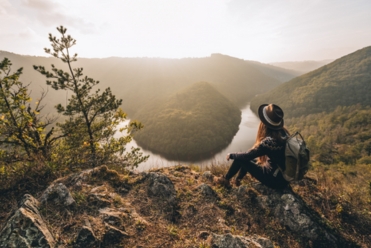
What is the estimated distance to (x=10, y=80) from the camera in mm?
7070

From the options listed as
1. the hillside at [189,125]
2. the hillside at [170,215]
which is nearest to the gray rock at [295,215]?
the hillside at [170,215]

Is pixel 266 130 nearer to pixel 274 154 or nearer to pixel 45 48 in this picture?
pixel 274 154

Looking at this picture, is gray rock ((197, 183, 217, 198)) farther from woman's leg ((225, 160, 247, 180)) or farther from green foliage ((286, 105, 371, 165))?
green foliage ((286, 105, 371, 165))

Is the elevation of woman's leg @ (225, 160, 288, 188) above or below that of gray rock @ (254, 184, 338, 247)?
above

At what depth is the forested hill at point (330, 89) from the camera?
395 feet

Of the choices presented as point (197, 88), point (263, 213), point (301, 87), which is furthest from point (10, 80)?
point (301, 87)

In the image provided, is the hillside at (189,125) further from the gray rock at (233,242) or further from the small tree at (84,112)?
the gray rock at (233,242)

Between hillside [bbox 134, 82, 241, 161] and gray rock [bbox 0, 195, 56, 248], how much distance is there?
234 feet

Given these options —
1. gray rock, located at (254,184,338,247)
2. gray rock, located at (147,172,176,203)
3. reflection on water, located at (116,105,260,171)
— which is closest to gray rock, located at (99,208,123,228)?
gray rock, located at (147,172,176,203)

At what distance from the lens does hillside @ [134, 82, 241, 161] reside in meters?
93.7

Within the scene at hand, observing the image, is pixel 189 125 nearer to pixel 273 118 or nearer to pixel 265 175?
pixel 265 175

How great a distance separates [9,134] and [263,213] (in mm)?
8585

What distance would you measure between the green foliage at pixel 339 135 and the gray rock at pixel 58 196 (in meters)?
71.3

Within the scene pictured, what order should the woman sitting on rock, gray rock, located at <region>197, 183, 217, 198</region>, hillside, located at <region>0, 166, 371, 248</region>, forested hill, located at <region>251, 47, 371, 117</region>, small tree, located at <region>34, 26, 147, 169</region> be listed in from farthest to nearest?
forested hill, located at <region>251, 47, 371, 117</region> < small tree, located at <region>34, 26, 147, 169</region> < gray rock, located at <region>197, 183, 217, 198</region> < the woman sitting on rock < hillside, located at <region>0, 166, 371, 248</region>
